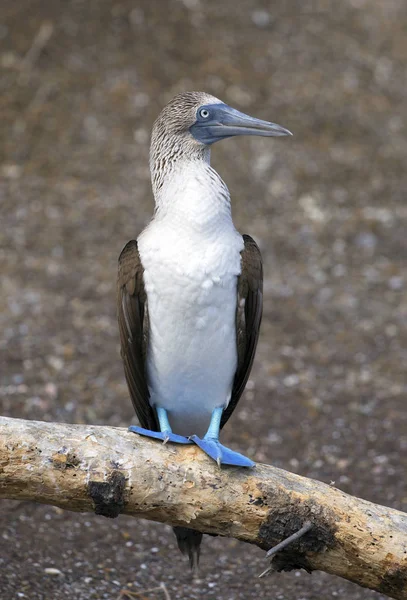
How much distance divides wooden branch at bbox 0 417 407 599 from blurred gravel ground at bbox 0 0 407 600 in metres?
1.25

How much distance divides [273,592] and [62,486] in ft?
6.11

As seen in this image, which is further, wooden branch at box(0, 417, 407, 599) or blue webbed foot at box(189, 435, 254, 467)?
blue webbed foot at box(189, 435, 254, 467)

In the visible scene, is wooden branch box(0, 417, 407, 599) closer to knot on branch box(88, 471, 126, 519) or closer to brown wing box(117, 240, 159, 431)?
knot on branch box(88, 471, 126, 519)

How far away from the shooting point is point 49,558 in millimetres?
A: 4805

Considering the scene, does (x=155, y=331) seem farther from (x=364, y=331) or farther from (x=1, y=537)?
(x=364, y=331)

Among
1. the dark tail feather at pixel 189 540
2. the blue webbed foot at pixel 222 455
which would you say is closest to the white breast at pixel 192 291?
the blue webbed foot at pixel 222 455

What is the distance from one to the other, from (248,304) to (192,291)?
386mm

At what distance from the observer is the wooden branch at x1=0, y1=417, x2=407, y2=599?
3336 mm

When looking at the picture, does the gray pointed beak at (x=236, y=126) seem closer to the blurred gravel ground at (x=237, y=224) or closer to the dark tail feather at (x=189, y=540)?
the dark tail feather at (x=189, y=540)

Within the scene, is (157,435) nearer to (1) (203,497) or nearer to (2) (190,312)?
(1) (203,497)

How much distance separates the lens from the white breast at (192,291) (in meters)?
3.92

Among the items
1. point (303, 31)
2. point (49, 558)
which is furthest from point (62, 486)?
point (303, 31)

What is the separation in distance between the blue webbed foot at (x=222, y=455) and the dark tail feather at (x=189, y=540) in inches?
23.2

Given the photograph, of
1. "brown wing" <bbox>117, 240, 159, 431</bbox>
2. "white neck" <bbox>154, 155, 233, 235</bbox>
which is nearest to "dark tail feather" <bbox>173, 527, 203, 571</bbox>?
"brown wing" <bbox>117, 240, 159, 431</bbox>
